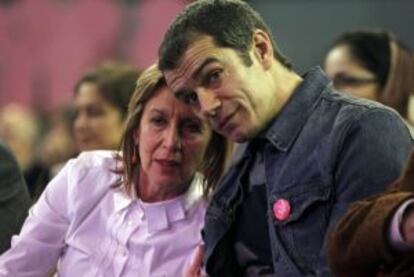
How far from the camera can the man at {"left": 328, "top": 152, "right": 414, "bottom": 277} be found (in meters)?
1.49

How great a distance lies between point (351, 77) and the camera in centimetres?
311

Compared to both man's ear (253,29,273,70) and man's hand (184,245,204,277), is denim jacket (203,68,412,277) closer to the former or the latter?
man's ear (253,29,273,70)

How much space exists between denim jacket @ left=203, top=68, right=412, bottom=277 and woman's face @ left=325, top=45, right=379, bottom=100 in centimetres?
106

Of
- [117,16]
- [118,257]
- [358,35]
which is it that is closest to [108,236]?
[118,257]

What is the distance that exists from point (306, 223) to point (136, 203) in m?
0.60

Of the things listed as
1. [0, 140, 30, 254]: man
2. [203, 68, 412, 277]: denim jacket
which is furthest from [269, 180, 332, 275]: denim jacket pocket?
[0, 140, 30, 254]: man

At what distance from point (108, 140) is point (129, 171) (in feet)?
3.66

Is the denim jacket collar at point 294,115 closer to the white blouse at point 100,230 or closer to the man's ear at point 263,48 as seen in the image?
the man's ear at point 263,48

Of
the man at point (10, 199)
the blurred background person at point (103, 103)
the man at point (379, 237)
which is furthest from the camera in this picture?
the blurred background person at point (103, 103)

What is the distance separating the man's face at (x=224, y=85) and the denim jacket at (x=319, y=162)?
0.06 m

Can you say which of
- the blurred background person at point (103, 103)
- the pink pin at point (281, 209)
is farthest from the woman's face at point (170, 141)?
the blurred background person at point (103, 103)

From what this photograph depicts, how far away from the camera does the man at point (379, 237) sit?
4.89ft

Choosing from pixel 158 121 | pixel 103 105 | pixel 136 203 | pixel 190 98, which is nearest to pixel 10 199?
pixel 136 203

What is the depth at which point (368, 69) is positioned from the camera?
3.14 m
